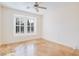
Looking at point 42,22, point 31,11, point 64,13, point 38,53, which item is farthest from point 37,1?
point 38,53

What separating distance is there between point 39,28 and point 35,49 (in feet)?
1.02

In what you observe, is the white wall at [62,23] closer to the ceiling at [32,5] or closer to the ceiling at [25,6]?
the ceiling at [32,5]

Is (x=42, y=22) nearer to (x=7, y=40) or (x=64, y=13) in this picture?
(x=64, y=13)

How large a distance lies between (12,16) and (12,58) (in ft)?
1.97

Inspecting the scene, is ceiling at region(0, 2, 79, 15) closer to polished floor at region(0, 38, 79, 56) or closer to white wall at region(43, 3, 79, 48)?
white wall at region(43, 3, 79, 48)

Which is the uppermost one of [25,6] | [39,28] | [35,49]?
[25,6]

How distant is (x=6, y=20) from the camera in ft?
5.33

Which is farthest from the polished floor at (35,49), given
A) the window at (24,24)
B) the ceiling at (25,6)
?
the ceiling at (25,6)

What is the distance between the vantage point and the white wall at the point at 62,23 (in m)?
1.63

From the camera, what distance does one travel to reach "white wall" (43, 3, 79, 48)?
163 centimetres

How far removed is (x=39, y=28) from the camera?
5.55 feet

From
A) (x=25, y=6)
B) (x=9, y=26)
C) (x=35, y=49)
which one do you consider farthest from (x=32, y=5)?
(x=35, y=49)

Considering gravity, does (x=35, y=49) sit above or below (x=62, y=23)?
below

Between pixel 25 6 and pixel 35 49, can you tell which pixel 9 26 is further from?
pixel 35 49
